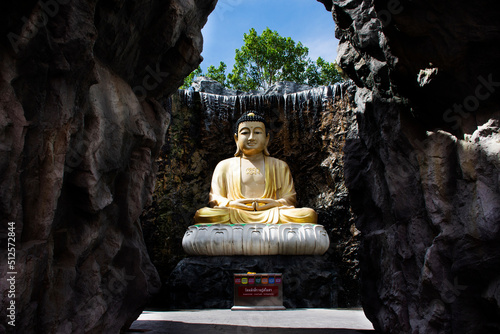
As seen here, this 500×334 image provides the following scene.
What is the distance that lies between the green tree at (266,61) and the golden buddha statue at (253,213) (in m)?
12.0

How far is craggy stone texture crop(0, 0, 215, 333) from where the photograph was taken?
271cm

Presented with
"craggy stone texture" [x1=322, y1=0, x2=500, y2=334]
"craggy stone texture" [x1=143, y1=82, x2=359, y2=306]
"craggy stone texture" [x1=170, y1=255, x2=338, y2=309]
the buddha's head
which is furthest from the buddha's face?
"craggy stone texture" [x1=322, y1=0, x2=500, y2=334]

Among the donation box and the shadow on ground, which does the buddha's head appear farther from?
the shadow on ground

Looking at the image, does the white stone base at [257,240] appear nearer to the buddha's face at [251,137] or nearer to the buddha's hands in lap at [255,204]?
the buddha's hands in lap at [255,204]

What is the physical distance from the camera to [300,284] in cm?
764

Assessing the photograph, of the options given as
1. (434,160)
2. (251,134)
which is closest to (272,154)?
(251,134)

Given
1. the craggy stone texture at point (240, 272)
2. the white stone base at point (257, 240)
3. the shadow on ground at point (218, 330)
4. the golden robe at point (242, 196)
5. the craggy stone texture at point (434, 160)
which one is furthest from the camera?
the golden robe at point (242, 196)

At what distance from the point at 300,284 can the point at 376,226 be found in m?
2.91

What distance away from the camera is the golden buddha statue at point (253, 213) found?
796 centimetres

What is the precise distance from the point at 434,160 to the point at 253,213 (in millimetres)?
5406

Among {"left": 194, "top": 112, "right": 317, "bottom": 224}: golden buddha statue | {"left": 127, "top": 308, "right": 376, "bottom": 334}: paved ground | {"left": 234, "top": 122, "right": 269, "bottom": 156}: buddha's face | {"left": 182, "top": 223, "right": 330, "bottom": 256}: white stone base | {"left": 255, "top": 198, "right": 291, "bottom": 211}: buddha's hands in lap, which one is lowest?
{"left": 127, "top": 308, "right": 376, "bottom": 334}: paved ground

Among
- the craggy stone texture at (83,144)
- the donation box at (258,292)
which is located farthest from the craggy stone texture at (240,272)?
the craggy stone texture at (83,144)

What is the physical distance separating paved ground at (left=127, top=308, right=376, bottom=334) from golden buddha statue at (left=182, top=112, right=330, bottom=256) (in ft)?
5.21

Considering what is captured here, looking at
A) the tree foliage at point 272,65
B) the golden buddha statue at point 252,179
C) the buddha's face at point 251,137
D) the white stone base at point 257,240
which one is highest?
the tree foliage at point 272,65
